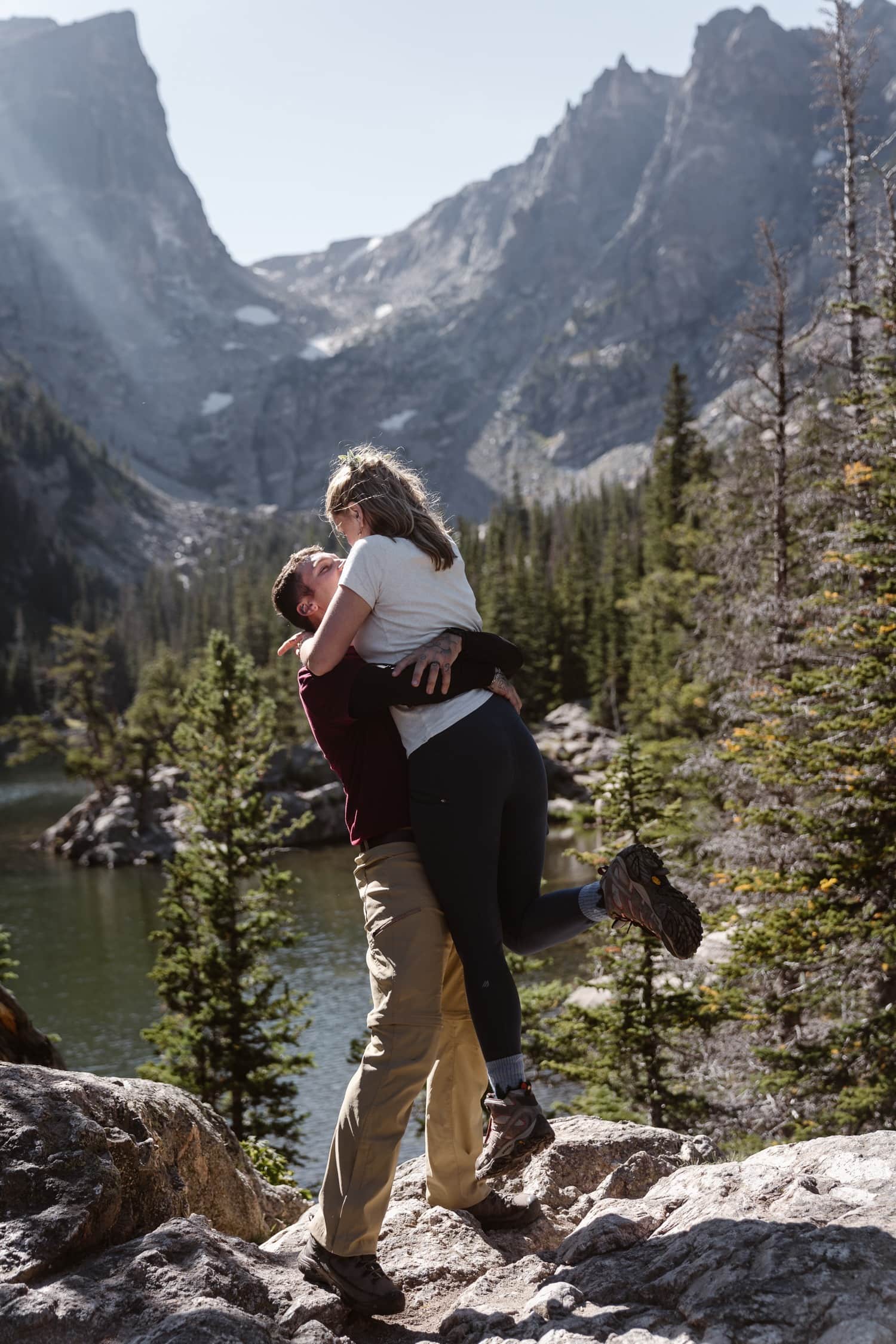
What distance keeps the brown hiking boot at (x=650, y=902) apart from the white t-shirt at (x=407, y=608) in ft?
2.27

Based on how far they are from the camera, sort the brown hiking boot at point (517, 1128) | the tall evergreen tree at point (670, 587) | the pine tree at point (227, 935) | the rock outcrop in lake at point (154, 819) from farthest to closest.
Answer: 1. the rock outcrop in lake at point (154, 819)
2. the tall evergreen tree at point (670, 587)
3. the pine tree at point (227, 935)
4. the brown hiking boot at point (517, 1128)

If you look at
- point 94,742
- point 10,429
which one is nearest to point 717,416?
point 10,429

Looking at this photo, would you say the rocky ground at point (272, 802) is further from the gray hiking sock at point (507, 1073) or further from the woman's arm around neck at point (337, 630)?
the woman's arm around neck at point (337, 630)

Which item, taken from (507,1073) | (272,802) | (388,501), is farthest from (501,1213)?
(272,802)

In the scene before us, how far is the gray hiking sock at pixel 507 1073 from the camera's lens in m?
3.29

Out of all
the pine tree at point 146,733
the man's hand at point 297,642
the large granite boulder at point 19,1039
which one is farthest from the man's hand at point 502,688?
the pine tree at point 146,733

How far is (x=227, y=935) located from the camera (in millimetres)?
16312

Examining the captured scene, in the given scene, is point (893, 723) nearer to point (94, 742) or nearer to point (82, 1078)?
point (82, 1078)

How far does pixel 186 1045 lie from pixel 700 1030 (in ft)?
24.4

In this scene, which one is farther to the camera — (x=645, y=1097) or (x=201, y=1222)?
(x=645, y=1097)

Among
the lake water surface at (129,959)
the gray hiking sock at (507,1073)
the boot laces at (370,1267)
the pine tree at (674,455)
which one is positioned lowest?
the lake water surface at (129,959)

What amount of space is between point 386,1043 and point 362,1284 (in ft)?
2.31

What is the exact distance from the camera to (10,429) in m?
151

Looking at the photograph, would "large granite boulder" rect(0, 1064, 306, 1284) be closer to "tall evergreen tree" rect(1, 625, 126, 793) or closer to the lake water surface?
the lake water surface
